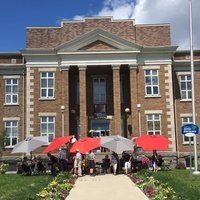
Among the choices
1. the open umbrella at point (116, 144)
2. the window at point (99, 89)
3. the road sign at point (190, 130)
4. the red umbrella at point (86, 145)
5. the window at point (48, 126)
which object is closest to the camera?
the road sign at point (190, 130)

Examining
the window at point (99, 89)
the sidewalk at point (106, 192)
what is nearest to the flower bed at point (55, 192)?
the sidewalk at point (106, 192)

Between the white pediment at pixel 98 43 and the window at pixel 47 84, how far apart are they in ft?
8.00

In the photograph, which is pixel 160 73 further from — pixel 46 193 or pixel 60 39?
pixel 46 193

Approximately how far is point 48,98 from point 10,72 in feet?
14.7

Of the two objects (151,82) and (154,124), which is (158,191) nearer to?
(154,124)

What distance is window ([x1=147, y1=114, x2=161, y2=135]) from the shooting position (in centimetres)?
3891

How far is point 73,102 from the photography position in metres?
40.4

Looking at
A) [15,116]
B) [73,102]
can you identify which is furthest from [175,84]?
[15,116]

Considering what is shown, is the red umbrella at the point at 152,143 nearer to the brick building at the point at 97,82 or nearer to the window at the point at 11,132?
the brick building at the point at 97,82

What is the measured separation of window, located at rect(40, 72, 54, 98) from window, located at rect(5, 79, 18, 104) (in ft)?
9.08

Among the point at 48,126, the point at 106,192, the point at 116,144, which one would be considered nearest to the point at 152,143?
the point at 116,144

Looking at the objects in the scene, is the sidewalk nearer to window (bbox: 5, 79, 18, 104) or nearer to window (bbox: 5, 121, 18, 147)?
window (bbox: 5, 121, 18, 147)

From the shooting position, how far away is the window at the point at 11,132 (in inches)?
1571

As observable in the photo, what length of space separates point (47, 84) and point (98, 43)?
18.4 ft
